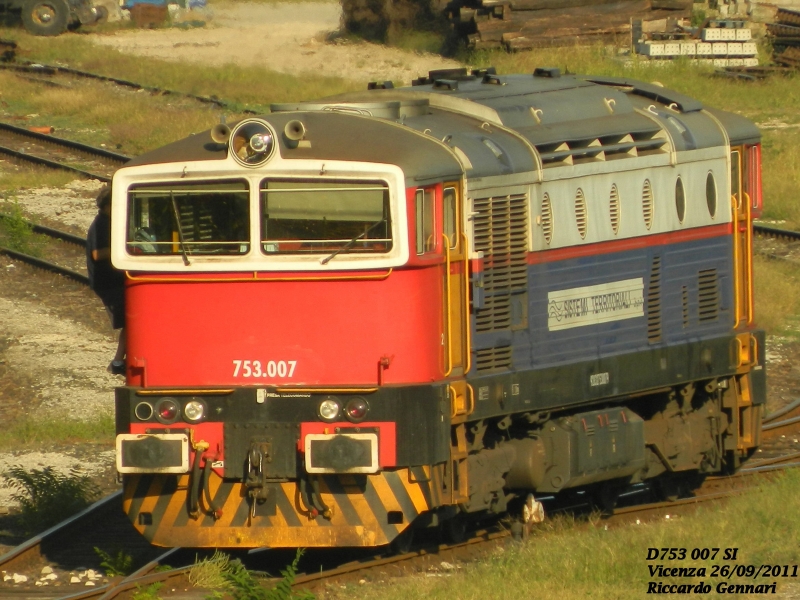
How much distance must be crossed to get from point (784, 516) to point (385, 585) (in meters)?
2.79

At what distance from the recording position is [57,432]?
1456 cm

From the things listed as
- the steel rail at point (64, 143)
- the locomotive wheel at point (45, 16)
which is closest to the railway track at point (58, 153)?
the steel rail at point (64, 143)

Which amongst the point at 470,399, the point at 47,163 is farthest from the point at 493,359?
the point at 47,163

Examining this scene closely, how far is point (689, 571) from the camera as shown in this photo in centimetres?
915

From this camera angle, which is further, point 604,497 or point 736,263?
point 736,263

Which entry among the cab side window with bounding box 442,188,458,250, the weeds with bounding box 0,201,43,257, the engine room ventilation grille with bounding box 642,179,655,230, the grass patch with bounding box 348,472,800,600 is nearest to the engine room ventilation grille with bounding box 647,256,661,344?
the engine room ventilation grille with bounding box 642,179,655,230

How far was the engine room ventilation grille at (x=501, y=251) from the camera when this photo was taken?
993cm

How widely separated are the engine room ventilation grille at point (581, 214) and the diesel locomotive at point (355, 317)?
13mm

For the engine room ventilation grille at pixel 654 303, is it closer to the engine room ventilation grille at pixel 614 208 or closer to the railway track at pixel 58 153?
the engine room ventilation grille at pixel 614 208

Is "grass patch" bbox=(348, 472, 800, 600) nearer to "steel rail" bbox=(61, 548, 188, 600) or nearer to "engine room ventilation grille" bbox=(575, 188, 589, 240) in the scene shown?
"steel rail" bbox=(61, 548, 188, 600)

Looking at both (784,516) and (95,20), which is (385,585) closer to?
(784,516)

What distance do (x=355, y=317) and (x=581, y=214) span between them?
2.21 metres

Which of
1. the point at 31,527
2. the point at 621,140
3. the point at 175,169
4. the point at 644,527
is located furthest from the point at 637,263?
the point at 31,527

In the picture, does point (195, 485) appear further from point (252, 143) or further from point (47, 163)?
point (47, 163)
